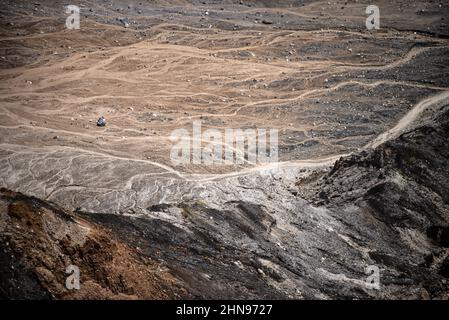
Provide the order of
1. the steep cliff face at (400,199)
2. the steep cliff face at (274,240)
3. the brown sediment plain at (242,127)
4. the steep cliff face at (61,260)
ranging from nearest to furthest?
the steep cliff face at (61,260) → the steep cliff face at (274,240) → the brown sediment plain at (242,127) → the steep cliff face at (400,199)

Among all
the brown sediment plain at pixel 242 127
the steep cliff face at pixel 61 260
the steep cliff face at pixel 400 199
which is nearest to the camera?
the steep cliff face at pixel 61 260

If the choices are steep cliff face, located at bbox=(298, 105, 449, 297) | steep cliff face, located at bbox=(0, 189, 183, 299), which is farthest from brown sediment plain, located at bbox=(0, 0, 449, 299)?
steep cliff face, located at bbox=(0, 189, 183, 299)

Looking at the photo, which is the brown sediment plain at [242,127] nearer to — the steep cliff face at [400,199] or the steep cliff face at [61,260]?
the steep cliff face at [400,199]

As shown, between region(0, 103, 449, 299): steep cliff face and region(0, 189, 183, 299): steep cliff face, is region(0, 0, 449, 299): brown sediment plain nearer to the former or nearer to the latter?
region(0, 103, 449, 299): steep cliff face

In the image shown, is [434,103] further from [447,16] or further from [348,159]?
[447,16]

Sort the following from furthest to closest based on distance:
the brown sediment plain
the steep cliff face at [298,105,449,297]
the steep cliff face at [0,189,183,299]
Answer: the steep cliff face at [298,105,449,297], the brown sediment plain, the steep cliff face at [0,189,183,299]

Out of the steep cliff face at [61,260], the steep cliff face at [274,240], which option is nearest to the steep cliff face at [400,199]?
the steep cliff face at [274,240]

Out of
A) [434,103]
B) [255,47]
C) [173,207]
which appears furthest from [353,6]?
[173,207]
